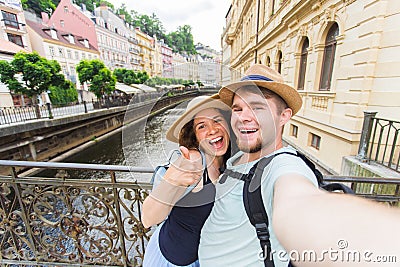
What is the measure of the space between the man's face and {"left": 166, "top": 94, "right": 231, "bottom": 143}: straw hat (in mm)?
91

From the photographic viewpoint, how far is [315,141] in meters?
5.90

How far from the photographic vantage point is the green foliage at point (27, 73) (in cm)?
1023

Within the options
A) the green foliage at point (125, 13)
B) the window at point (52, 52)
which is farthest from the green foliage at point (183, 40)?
the green foliage at point (125, 13)

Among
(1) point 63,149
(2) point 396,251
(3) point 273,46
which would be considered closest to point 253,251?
(2) point 396,251

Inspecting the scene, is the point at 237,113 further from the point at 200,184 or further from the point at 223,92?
the point at 200,184

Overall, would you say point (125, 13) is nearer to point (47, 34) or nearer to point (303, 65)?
point (47, 34)

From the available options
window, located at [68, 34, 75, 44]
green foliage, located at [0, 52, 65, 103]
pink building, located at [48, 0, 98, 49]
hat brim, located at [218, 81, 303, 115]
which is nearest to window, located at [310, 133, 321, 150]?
hat brim, located at [218, 81, 303, 115]

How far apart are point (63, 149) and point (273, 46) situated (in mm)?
13247

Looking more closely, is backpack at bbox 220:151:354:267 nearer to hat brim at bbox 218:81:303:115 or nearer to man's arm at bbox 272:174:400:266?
man's arm at bbox 272:174:400:266

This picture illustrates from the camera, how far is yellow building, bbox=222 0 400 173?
384 cm

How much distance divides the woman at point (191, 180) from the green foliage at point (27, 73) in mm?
13358

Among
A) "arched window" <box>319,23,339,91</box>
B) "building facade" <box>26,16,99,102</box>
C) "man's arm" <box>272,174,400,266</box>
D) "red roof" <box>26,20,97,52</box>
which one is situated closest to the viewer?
"man's arm" <box>272,174,400,266</box>

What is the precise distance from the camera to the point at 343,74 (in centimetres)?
471

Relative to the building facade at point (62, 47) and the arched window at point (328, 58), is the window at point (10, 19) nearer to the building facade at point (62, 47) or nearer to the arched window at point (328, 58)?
the building facade at point (62, 47)
